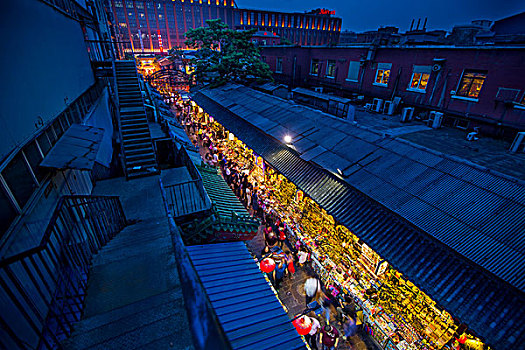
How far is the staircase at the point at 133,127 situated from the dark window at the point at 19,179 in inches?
200

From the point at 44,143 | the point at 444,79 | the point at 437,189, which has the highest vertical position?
the point at 444,79

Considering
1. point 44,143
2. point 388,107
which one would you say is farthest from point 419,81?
point 44,143

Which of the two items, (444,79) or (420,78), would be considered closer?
(444,79)

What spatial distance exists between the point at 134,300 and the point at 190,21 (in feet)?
375

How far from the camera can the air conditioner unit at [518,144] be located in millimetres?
14391

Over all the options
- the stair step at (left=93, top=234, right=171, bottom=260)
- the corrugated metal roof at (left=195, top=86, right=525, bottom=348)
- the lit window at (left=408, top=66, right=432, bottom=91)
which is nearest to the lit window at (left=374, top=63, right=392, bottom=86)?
the lit window at (left=408, top=66, right=432, bottom=91)

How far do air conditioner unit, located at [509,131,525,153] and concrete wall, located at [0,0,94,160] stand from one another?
22972mm

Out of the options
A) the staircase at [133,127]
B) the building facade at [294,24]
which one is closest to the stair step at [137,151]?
the staircase at [133,127]

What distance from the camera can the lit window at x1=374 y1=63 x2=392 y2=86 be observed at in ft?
74.7

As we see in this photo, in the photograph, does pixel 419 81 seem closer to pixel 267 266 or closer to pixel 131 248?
pixel 267 266

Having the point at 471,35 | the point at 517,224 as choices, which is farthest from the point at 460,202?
the point at 471,35

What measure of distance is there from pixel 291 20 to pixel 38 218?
98294 mm

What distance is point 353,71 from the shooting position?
84.7 ft

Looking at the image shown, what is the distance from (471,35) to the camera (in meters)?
19.4
